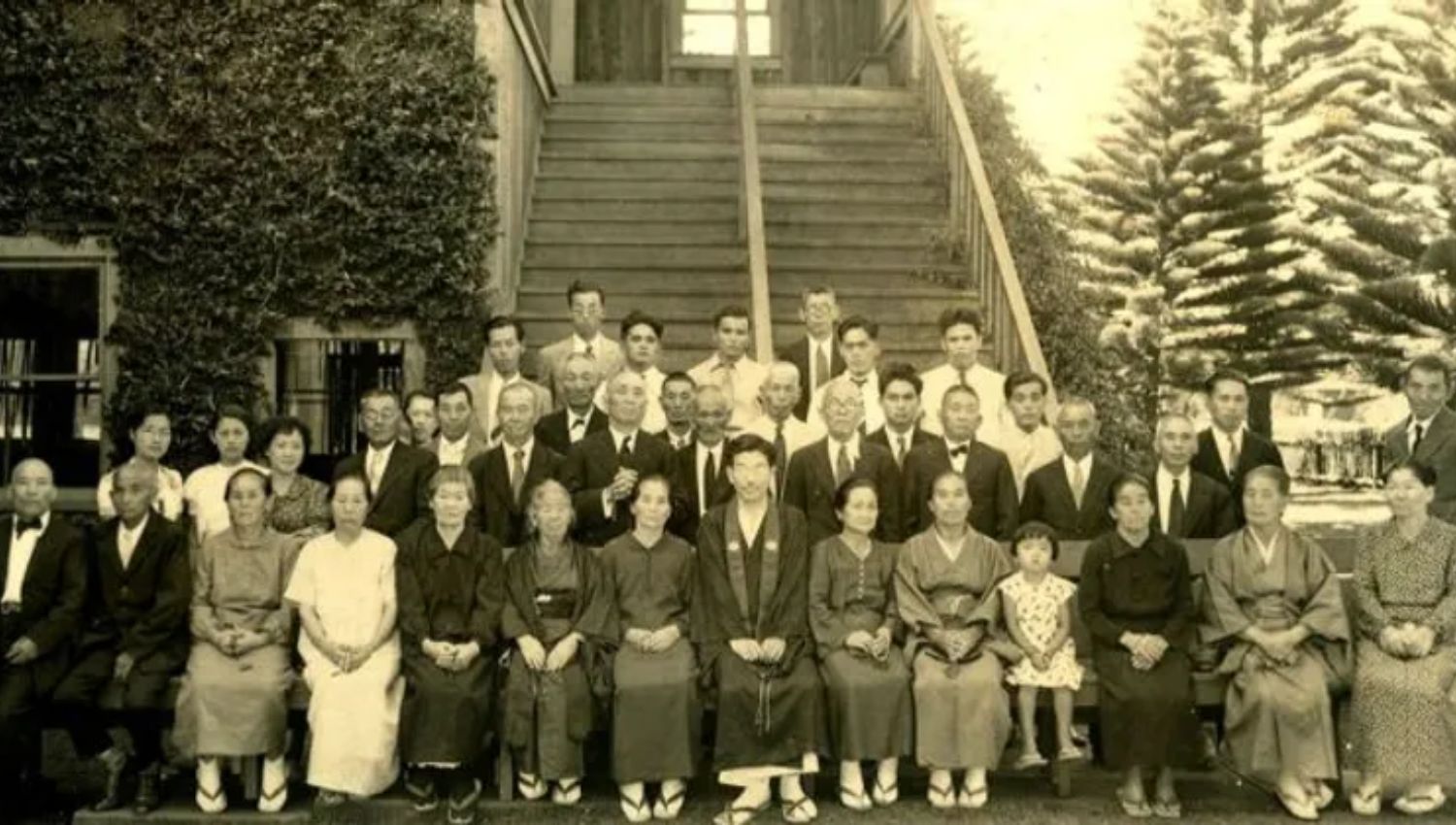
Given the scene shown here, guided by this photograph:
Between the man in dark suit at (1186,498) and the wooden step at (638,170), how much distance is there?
17.6 ft

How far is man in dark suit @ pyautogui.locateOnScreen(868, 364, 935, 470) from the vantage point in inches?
255

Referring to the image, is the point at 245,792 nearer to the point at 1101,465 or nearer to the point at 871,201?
the point at 1101,465

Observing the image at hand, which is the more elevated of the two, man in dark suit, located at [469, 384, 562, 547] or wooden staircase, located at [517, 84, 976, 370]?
wooden staircase, located at [517, 84, 976, 370]

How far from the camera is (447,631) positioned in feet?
18.5

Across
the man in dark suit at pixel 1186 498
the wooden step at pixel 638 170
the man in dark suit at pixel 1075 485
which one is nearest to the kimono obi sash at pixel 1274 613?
the man in dark suit at pixel 1186 498

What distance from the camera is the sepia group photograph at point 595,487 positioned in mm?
5496

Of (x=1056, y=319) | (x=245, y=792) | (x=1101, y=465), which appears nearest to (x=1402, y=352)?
(x=1056, y=319)

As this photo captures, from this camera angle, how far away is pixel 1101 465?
6438mm

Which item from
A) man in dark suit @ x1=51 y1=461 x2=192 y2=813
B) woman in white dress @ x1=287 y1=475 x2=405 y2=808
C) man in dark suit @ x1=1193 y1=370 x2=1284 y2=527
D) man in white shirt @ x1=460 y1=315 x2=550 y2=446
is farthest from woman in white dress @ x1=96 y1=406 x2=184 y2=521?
man in dark suit @ x1=1193 y1=370 x2=1284 y2=527

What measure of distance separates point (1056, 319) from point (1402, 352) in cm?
1072

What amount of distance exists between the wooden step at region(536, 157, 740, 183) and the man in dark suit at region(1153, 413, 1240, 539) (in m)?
5.36

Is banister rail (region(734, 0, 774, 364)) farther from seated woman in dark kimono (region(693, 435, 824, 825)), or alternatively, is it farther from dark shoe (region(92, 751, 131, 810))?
dark shoe (region(92, 751, 131, 810))

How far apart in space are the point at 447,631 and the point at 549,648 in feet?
1.38

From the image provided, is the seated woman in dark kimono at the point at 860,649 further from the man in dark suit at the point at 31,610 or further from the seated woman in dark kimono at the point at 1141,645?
the man in dark suit at the point at 31,610
